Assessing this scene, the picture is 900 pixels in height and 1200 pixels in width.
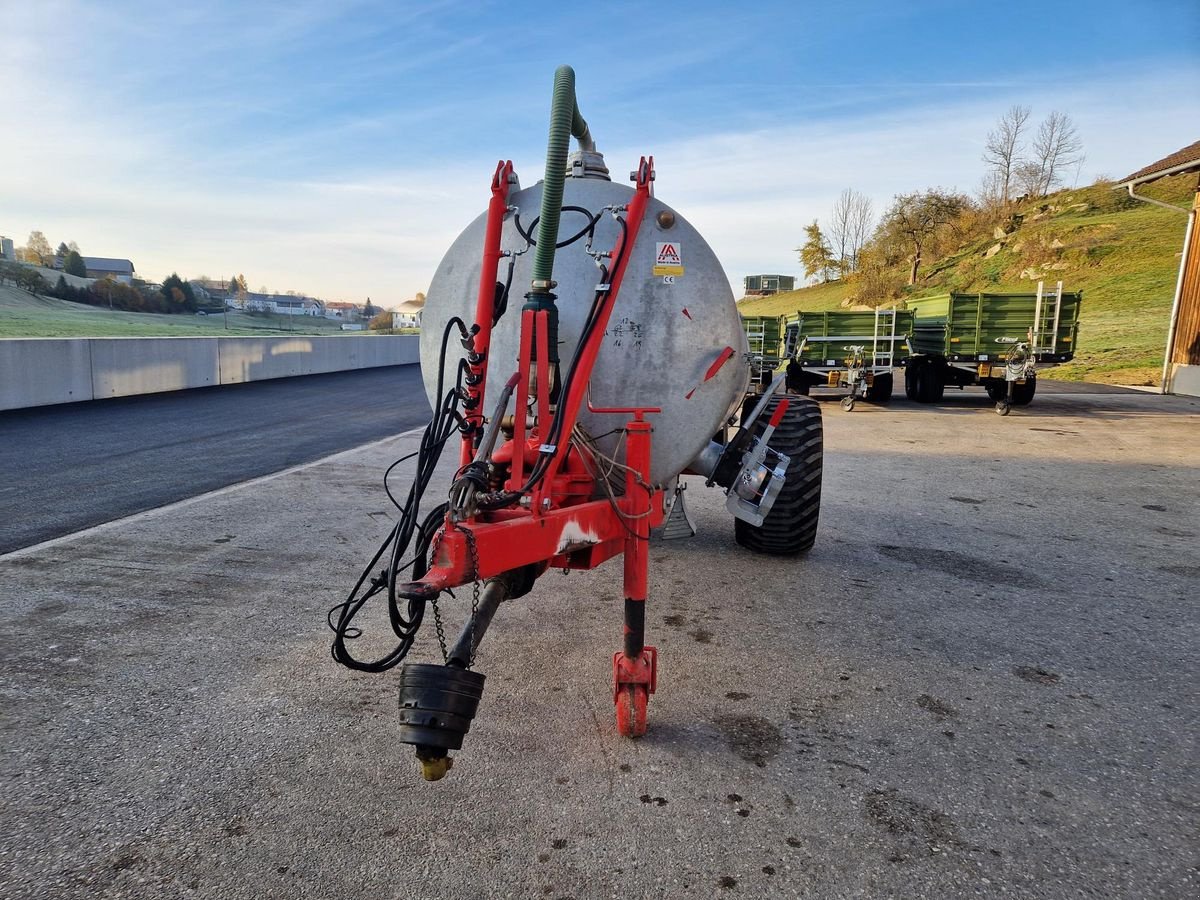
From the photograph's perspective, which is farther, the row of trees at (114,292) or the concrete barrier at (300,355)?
the row of trees at (114,292)

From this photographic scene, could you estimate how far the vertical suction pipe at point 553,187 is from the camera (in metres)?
2.74

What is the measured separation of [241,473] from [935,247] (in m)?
56.9

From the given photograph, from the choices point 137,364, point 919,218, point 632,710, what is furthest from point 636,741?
point 919,218

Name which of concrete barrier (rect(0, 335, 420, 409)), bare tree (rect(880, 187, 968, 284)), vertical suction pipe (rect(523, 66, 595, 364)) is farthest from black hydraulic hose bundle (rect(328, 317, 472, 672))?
bare tree (rect(880, 187, 968, 284))

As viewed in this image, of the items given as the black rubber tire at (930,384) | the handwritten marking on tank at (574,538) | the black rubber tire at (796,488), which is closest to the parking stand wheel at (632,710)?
the handwritten marking on tank at (574,538)

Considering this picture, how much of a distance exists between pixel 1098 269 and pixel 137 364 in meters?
40.4

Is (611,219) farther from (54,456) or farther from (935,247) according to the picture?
(935,247)

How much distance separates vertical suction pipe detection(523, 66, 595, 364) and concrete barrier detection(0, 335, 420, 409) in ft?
37.9

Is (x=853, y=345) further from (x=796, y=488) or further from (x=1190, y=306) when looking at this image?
(x=796, y=488)

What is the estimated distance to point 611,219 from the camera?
3332 millimetres

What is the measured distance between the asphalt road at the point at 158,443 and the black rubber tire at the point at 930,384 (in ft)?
35.5

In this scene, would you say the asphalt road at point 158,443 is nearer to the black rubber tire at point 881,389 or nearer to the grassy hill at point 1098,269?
the black rubber tire at point 881,389

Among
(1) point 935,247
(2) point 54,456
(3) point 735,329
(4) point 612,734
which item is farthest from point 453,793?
(1) point 935,247

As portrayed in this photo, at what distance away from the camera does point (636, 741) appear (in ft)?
9.70
